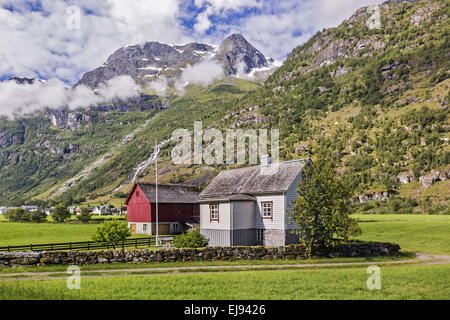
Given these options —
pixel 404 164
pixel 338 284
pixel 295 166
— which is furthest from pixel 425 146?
pixel 338 284

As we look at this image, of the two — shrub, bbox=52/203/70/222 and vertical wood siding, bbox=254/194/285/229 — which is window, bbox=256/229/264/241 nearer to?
vertical wood siding, bbox=254/194/285/229

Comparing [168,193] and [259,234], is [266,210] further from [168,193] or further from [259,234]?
[168,193]

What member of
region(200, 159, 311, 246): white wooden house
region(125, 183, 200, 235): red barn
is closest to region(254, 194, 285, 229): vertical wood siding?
region(200, 159, 311, 246): white wooden house

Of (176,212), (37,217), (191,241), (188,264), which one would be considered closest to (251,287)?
(188,264)

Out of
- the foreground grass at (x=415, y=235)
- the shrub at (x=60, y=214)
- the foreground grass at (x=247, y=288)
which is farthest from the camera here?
the shrub at (x=60, y=214)

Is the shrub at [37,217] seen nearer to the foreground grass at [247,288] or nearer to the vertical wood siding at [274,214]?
the vertical wood siding at [274,214]

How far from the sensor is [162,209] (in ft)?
Result: 213

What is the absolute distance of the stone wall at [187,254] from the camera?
23.3 meters

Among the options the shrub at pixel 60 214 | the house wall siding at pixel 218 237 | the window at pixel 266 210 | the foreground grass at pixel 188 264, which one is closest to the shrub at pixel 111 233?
the house wall siding at pixel 218 237

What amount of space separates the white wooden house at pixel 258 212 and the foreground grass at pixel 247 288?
16.5 meters

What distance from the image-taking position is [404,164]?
146 meters

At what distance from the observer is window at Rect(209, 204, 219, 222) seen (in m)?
36.9

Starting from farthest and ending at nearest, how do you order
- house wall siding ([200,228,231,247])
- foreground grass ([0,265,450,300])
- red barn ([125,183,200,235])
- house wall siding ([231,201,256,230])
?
red barn ([125,183,200,235]) → house wall siding ([231,201,256,230]) → house wall siding ([200,228,231,247]) → foreground grass ([0,265,450,300])

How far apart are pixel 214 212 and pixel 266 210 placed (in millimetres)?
5834
